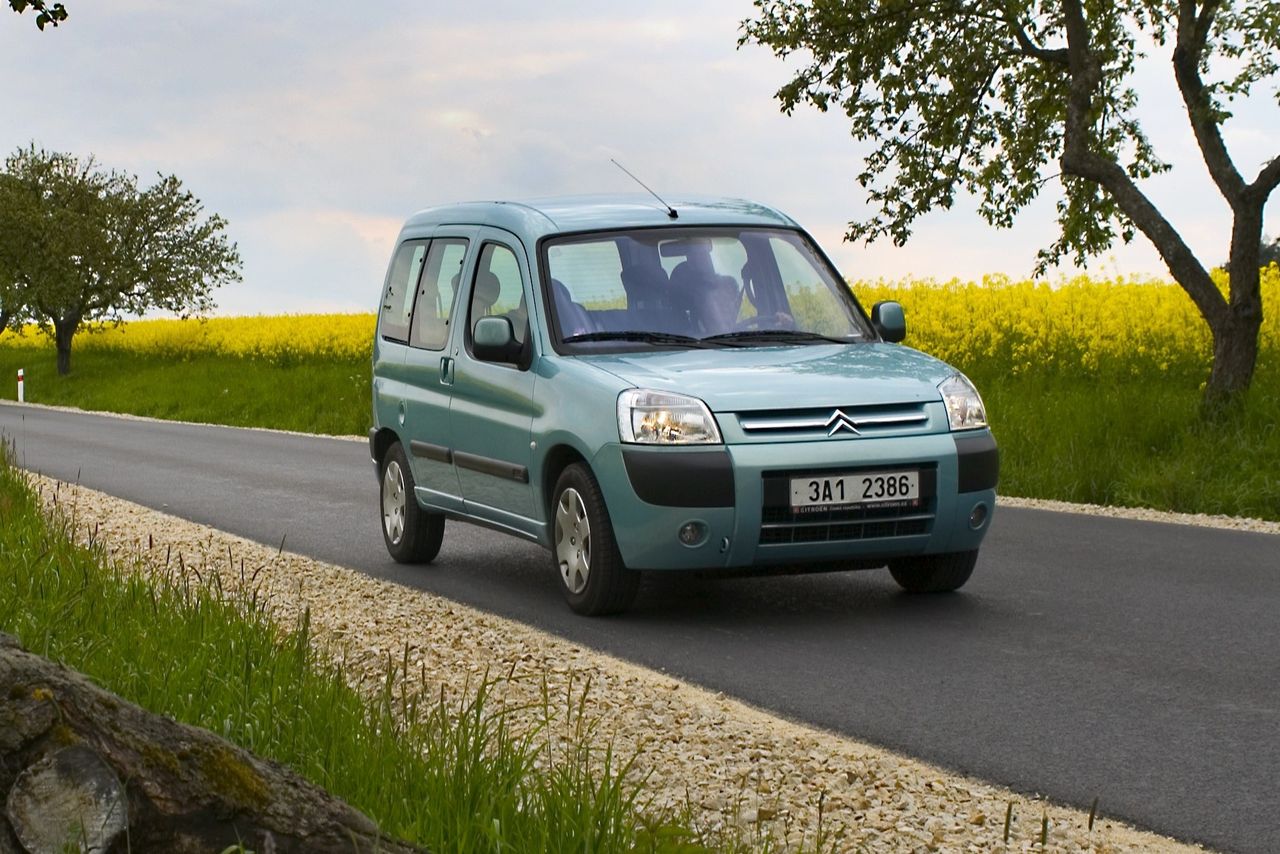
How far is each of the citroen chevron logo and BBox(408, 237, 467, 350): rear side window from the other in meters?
2.95

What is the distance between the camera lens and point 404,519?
1132cm

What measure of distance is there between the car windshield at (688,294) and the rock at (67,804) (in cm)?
634

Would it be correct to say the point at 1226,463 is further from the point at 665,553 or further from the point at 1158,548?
the point at 665,553

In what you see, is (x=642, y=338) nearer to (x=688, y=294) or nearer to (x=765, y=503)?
(x=688, y=294)

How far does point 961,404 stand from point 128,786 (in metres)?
6.33

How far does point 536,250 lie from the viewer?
9.81 m

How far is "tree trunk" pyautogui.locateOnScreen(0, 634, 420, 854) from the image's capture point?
10.1 ft

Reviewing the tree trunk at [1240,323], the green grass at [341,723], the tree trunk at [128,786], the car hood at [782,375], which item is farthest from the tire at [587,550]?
the tree trunk at [1240,323]

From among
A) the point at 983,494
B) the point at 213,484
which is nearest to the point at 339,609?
the point at 983,494

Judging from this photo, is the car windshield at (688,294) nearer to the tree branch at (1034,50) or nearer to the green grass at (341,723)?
the green grass at (341,723)

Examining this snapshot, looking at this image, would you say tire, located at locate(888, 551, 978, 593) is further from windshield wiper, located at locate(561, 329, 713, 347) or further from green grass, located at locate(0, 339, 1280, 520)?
green grass, located at locate(0, 339, 1280, 520)

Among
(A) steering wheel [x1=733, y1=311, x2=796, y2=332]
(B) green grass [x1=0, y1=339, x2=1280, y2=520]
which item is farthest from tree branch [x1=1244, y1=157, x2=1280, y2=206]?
(A) steering wheel [x1=733, y1=311, x2=796, y2=332]

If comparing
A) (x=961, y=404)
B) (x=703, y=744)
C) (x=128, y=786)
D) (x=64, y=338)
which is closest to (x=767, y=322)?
(x=961, y=404)

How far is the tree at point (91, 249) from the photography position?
52.6 metres
